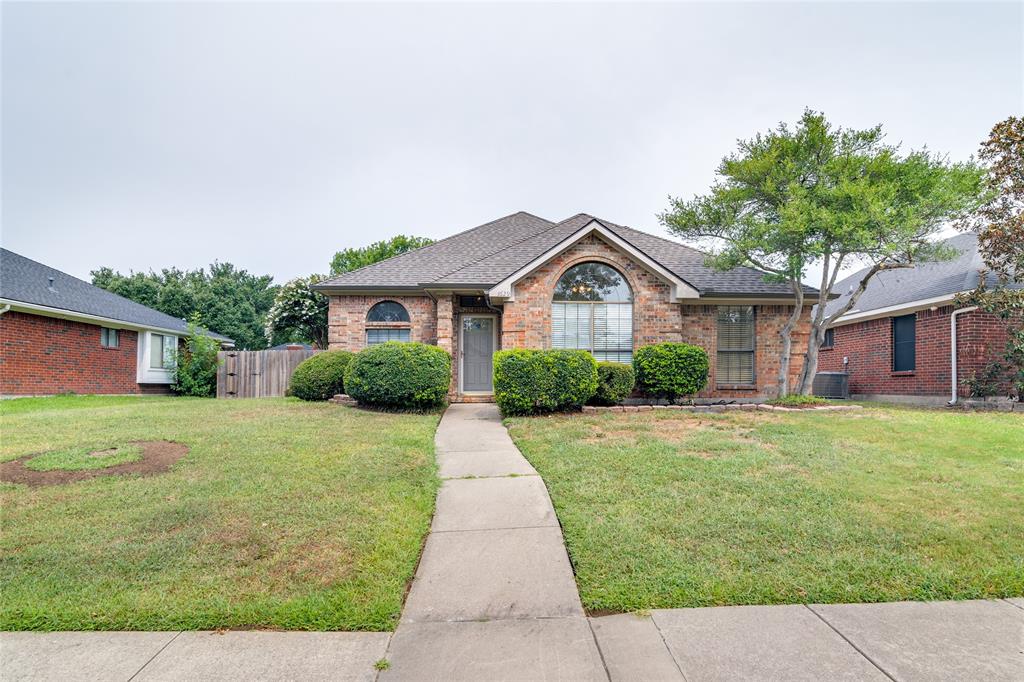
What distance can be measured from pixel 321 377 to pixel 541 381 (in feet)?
20.8

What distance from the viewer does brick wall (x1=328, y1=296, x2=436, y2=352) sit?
566 inches

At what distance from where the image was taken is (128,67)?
10.5 metres

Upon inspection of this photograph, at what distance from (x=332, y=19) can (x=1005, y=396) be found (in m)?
17.4

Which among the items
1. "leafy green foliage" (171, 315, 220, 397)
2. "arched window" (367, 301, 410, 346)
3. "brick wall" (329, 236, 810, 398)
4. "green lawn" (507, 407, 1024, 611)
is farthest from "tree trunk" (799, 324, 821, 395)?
"leafy green foliage" (171, 315, 220, 397)

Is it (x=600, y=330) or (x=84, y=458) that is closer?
(x=84, y=458)

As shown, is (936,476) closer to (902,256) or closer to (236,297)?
(902,256)

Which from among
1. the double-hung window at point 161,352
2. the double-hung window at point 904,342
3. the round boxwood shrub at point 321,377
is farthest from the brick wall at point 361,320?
the double-hung window at point 904,342

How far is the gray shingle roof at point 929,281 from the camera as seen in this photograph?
1298 centimetres

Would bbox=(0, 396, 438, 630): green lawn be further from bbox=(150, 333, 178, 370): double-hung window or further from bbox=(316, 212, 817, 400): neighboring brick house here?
bbox=(150, 333, 178, 370): double-hung window

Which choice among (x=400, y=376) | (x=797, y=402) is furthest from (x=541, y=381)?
(x=797, y=402)

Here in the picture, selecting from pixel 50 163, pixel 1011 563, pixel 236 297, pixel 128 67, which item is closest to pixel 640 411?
pixel 1011 563

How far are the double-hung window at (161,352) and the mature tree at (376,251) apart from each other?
1656 centimetres

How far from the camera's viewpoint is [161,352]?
66.7 ft

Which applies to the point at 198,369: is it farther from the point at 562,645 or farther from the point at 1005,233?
the point at 1005,233
